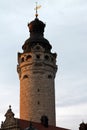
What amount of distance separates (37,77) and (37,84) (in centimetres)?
129

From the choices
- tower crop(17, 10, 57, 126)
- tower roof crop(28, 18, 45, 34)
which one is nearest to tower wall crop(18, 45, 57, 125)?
tower crop(17, 10, 57, 126)

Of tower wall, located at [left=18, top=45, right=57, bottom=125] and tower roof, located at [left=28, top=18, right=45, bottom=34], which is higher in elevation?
tower roof, located at [left=28, top=18, right=45, bottom=34]

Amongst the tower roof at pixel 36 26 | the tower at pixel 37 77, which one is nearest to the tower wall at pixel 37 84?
the tower at pixel 37 77

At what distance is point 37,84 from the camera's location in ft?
302

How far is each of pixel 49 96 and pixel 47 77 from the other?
11.5 feet

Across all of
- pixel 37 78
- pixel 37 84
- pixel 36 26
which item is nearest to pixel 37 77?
pixel 37 78

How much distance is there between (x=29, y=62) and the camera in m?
94.2

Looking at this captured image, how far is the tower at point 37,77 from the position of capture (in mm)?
90812

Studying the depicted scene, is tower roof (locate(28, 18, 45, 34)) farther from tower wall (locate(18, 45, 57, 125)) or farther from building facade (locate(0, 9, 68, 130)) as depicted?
tower wall (locate(18, 45, 57, 125))

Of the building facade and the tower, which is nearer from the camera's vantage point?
the building facade

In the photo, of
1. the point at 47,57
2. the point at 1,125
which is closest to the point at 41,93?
the point at 47,57

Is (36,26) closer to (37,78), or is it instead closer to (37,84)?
(37,78)

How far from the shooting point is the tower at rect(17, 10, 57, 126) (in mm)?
90812

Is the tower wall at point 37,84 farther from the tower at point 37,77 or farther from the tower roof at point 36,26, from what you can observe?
the tower roof at point 36,26
